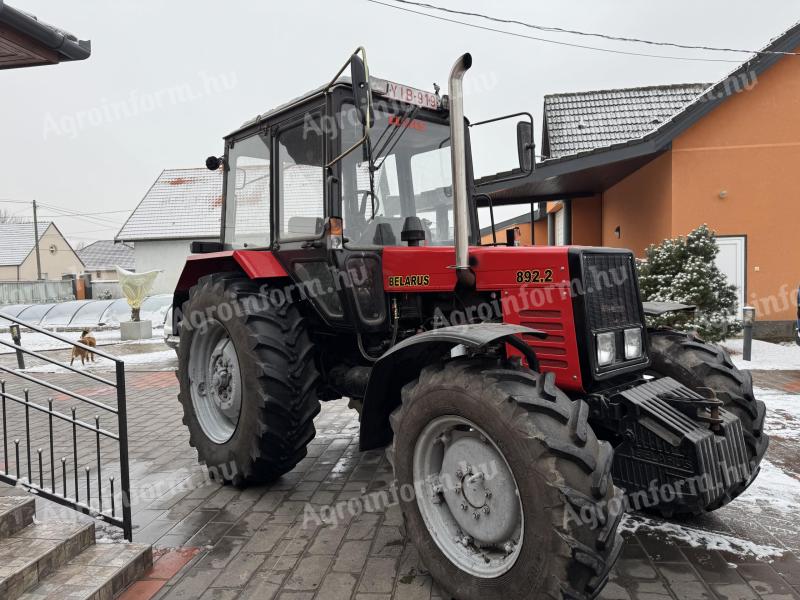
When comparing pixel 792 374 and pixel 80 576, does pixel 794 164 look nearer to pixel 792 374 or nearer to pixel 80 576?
pixel 792 374

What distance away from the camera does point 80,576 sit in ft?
8.58

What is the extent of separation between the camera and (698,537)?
3.08m

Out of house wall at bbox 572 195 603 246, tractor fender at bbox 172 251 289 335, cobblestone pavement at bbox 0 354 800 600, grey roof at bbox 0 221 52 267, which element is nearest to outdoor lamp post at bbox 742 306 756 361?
cobblestone pavement at bbox 0 354 800 600

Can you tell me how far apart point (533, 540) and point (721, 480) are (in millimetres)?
1194

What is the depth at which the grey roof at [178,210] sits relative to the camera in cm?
2536

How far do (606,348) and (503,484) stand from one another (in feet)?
3.07

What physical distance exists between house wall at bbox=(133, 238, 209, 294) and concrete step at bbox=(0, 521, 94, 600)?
24315mm

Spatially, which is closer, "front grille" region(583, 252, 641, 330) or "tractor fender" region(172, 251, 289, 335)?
"front grille" region(583, 252, 641, 330)

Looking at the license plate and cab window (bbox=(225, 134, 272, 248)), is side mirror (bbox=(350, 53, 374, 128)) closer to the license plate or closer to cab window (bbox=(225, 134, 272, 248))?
the license plate

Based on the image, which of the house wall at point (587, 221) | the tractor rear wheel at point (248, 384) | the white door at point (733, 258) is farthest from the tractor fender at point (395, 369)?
the house wall at point (587, 221)

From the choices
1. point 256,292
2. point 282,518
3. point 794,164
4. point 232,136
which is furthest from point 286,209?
point 794,164

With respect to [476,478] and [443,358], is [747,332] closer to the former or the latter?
[443,358]

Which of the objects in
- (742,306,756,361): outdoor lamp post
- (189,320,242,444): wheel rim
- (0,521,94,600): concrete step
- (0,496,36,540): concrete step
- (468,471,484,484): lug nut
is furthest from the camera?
(742,306,756,361): outdoor lamp post

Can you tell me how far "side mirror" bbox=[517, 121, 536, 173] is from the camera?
3633mm
